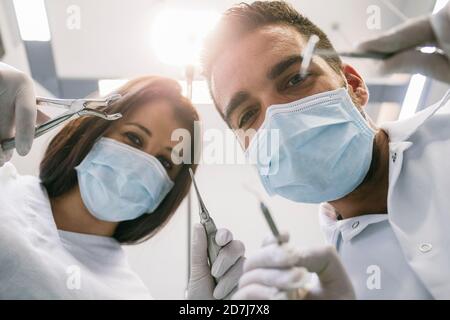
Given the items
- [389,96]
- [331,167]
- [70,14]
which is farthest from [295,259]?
[70,14]

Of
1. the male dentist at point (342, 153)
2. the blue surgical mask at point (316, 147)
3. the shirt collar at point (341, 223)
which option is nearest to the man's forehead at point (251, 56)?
the male dentist at point (342, 153)

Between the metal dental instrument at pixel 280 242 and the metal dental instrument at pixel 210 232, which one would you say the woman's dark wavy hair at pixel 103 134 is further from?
the metal dental instrument at pixel 280 242

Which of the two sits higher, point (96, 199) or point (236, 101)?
point (236, 101)

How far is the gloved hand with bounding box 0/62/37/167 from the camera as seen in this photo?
2.10 ft

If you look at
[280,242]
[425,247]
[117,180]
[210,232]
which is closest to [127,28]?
[117,180]

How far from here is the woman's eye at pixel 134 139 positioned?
32.0 inches

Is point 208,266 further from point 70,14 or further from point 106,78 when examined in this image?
point 70,14

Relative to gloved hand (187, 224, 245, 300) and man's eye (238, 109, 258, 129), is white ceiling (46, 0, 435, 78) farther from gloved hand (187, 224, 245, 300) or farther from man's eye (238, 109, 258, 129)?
gloved hand (187, 224, 245, 300)

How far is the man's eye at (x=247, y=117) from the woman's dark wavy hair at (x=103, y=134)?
0.45 feet

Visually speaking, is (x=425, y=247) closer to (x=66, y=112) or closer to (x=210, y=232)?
(x=210, y=232)

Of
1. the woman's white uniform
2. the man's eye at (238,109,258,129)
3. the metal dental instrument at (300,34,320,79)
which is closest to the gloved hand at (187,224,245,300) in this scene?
the woman's white uniform

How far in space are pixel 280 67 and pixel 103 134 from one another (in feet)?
1.40

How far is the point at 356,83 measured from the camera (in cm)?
79

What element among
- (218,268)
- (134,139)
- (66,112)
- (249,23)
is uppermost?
(249,23)
